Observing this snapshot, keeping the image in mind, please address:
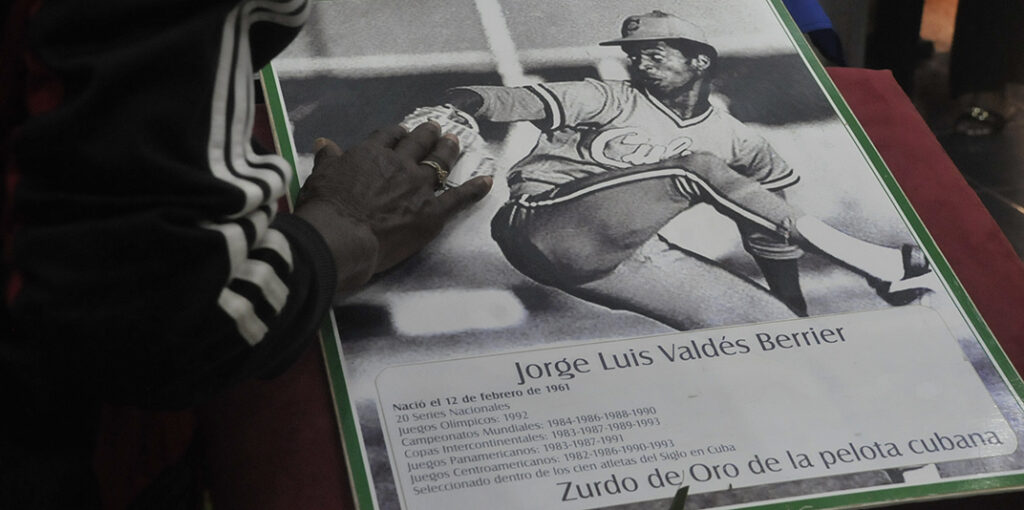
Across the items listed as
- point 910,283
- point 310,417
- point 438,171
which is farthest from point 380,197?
point 910,283

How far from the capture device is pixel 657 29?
117cm

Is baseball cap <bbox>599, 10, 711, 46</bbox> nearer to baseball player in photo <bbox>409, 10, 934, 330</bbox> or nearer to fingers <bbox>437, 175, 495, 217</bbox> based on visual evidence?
baseball player in photo <bbox>409, 10, 934, 330</bbox>

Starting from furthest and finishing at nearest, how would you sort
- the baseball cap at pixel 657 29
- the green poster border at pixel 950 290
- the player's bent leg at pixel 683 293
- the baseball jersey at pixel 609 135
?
the baseball cap at pixel 657 29, the baseball jersey at pixel 609 135, the player's bent leg at pixel 683 293, the green poster border at pixel 950 290

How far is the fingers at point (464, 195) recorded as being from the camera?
3.16 ft

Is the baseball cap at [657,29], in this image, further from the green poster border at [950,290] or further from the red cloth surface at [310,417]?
the red cloth surface at [310,417]

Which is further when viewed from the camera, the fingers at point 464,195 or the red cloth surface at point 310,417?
the fingers at point 464,195

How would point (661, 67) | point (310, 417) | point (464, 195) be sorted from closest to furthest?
point (310, 417), point (464, 195), point (661, 67)

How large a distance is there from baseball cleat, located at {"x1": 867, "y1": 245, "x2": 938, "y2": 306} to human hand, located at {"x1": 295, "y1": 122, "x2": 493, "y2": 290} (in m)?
0.34

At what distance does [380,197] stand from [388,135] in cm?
9

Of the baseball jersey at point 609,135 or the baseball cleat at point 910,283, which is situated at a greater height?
the baseball jersey at point 609,135

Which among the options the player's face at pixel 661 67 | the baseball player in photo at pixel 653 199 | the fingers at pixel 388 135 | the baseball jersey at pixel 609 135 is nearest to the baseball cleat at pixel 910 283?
the baseball player in photo at pixel 653 199

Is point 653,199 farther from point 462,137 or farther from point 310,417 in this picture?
point 310,417

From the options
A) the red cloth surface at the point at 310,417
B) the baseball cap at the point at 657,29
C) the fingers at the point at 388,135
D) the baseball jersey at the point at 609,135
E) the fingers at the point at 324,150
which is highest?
the fingers at the point at 324,150

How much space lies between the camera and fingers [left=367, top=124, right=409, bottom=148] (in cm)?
100
